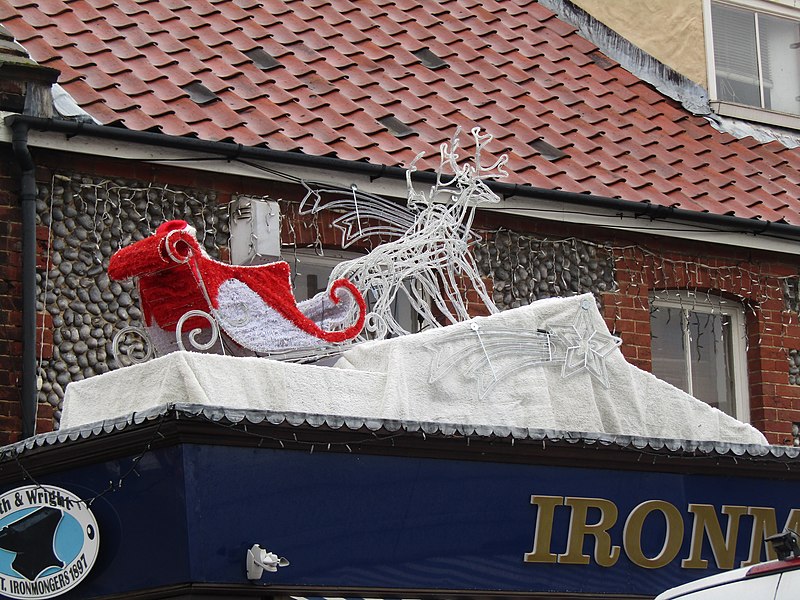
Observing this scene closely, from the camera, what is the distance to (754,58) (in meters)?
15.4

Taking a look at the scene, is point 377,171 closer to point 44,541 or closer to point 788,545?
point 44,541

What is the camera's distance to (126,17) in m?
12.6

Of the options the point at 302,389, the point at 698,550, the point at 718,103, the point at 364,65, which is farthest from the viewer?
the point at 718,103

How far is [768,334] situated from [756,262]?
62cm

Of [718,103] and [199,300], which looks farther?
[718,103]

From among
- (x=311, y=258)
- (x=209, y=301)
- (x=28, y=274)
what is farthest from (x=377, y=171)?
(x=209, y=301)

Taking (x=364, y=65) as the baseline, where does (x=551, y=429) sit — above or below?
below

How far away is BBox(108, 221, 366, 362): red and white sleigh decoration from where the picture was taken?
897 centimetres

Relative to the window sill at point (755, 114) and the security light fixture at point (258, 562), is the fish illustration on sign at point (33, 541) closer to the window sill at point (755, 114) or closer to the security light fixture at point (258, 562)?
the security light fixture at point (258, 562)

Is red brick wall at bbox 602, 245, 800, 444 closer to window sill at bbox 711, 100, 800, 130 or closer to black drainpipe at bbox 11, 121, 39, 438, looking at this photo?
window sill at bbox 711, 100, 800, 130

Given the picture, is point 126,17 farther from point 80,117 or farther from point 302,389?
point 302,389

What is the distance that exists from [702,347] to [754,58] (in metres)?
3.51

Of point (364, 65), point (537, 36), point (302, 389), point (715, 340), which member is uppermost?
point (537, 36)

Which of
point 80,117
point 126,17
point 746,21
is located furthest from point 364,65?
point 746,21
